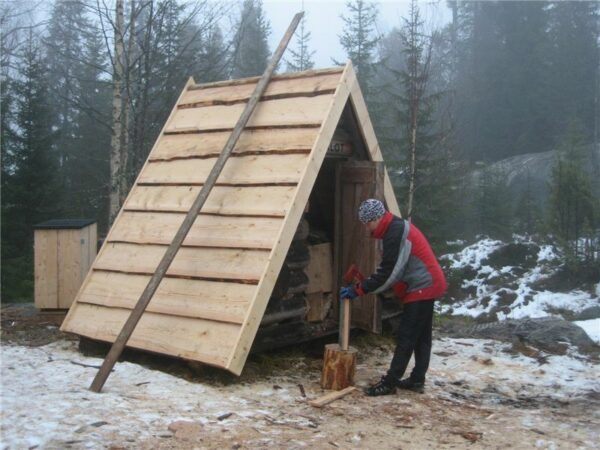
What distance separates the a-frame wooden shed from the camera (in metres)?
5.16

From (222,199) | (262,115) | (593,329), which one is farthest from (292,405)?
(593,329)

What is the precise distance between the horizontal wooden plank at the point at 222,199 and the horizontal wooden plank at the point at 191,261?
0.42 meters

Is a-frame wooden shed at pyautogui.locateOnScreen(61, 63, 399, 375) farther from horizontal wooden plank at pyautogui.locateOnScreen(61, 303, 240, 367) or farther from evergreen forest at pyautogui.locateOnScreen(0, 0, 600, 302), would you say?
evergreen forest at pyautogui.locateOnScreen(0, 0, 600, 302)

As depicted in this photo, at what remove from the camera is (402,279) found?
539 cm

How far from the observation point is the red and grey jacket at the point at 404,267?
5.26 m

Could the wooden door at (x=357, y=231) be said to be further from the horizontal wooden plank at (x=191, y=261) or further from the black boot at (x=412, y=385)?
the horizontal wooden plank at (x=191, y=261)

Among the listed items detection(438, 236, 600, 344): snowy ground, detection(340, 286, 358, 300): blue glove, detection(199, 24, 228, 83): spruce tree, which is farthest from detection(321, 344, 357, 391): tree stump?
detection(438, 236, 600, 344): snowy ground

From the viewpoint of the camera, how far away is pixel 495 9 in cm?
3556

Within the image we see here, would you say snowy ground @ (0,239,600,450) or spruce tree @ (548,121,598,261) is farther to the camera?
spruce tree @ (548,121,598,261)

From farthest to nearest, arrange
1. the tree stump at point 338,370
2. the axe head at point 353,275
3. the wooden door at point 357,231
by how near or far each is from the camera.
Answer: the wooden door at point 357,231 → the axe head at point 353,275 → the tree stump at point 338,370

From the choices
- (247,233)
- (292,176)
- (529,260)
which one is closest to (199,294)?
(247,233)

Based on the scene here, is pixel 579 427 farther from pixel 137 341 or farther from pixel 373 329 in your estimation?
pixel 137 341

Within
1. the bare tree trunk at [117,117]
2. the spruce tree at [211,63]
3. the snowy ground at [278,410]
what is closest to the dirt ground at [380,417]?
the snowy ground at [278,410]

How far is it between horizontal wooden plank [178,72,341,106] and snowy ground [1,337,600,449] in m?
2.80
